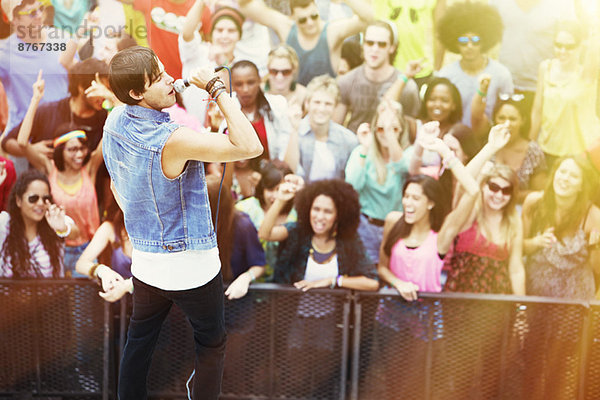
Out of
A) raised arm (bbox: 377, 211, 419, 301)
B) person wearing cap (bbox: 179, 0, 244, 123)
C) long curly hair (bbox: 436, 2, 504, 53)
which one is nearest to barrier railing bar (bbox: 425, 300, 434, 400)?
raised arm (bbox: 377, 211, 419, 301)

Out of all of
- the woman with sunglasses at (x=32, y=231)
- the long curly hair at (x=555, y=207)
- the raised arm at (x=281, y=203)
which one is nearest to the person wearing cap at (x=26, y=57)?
the woman with sunglasses at (x=32, y=231)

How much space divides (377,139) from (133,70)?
69.9 inches

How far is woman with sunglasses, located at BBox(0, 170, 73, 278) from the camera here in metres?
3.34

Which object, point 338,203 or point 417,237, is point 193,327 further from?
point 417,237

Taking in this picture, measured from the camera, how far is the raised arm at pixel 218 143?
179cm

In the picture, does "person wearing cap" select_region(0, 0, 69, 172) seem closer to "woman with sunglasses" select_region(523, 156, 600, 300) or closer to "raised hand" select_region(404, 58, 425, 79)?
"raised hand" select_region(404, 58, 425, 79)

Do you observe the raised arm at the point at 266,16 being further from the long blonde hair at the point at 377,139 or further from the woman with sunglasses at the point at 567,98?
the woman with sunglasses at the point at 567,98

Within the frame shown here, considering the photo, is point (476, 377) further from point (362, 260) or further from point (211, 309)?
point (211, 309)

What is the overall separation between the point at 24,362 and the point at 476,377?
8.31 feet

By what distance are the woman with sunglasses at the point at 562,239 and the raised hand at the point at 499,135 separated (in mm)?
338

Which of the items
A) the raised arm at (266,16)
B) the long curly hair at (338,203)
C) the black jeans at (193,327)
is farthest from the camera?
the long curly hair at (338,203)

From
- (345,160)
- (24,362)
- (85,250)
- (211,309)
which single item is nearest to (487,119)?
(345,160)

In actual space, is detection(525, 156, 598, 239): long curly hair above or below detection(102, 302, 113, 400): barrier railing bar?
above

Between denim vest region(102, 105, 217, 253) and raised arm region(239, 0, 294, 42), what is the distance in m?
1.46
